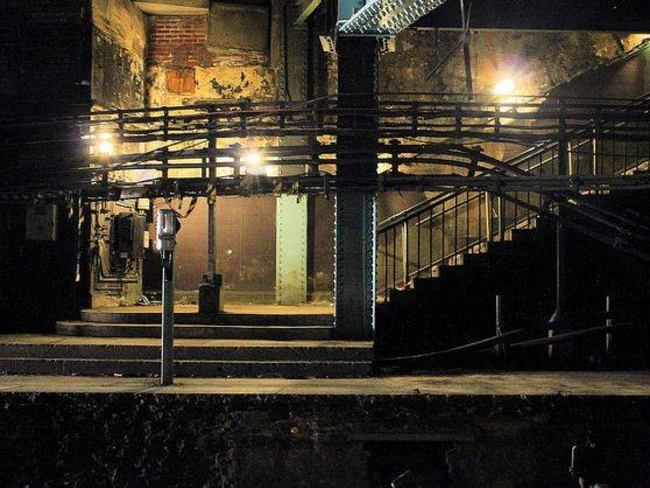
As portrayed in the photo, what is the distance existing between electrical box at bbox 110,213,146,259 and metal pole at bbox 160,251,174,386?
4610 mm

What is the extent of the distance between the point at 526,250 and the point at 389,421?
5038 millimetres

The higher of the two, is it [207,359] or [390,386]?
[207,359]

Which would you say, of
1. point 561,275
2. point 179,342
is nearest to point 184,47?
point 179,342

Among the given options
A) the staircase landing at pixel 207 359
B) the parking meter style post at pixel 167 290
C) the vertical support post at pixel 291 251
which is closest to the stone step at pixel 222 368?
the staircase landing at pixel 207 359

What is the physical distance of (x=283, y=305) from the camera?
14414 millimetres

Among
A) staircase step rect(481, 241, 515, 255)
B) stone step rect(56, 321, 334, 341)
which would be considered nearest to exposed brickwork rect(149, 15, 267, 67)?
stone step rect(56, 321, 334, 341)

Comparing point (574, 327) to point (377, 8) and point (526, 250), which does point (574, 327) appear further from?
point (377, 8)

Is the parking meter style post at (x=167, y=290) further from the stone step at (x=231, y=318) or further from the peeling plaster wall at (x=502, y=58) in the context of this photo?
the peeling plaster wall at (x=502, y=58)

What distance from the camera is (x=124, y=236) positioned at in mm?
13102

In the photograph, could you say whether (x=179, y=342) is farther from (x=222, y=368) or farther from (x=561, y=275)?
(x=561, y=275)

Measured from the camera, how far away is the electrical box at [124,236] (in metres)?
13.0

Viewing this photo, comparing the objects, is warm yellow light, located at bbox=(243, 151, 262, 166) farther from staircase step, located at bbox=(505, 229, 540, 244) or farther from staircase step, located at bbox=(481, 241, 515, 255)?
staircase step, located at bbox=(505, 229, 540, 244)

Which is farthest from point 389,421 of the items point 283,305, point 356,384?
point 283,305

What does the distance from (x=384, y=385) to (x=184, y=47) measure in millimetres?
9649
